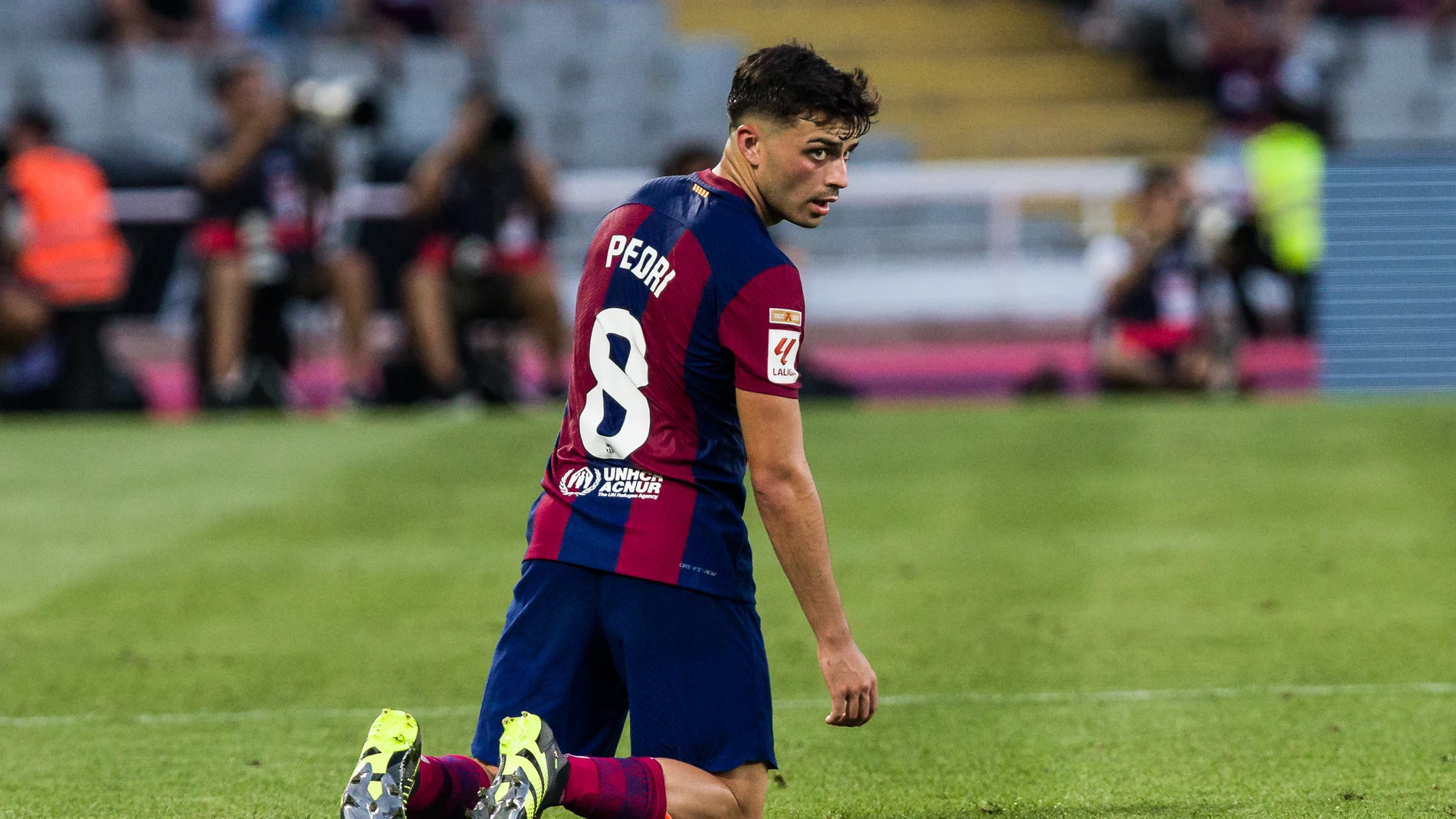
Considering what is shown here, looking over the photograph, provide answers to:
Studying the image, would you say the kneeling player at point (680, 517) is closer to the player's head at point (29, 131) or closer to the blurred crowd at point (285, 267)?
the blurred crowd at point (285, 267)

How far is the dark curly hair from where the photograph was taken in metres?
3.85

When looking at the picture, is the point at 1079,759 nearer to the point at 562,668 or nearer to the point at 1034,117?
the point at 562,668

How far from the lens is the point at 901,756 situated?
5.43m

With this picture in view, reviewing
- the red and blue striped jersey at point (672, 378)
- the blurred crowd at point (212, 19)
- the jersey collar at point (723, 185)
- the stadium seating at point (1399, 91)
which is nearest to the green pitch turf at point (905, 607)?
the red and blue striped jersey at point (672, 378)

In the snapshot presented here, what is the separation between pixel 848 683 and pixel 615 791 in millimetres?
498

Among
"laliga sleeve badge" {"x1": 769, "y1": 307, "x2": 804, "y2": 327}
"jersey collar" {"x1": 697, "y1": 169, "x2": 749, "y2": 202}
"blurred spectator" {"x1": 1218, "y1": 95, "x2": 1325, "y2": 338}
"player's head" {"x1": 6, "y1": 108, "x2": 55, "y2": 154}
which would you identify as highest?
"jersey collar" {"x1": 697, "y1": 169, "x2": 749, "y2": 202}

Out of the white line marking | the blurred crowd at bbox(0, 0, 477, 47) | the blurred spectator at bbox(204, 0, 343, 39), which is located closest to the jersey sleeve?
the white line marking

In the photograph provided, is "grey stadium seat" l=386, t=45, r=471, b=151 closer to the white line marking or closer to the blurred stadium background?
the blurred stadium background

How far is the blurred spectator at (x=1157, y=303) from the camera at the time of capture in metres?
12.7

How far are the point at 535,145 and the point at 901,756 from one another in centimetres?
1366

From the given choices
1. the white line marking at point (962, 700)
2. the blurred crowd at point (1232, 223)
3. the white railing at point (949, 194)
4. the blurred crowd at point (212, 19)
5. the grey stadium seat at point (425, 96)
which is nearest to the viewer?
the white line marking at point (962, 700)

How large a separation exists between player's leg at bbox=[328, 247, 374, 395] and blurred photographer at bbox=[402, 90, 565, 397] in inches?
11.6

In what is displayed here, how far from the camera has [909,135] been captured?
20.1 m

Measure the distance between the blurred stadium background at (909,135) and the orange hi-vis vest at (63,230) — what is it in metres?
0.71
